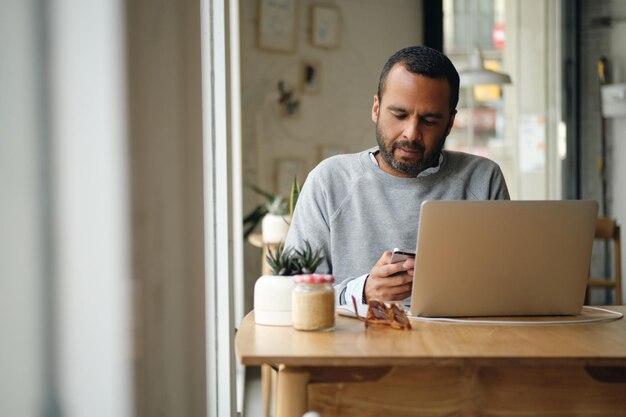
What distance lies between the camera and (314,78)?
500cm

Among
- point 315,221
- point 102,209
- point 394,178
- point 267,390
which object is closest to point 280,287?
point 315,221

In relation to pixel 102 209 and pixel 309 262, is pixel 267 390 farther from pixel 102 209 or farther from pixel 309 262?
pixel 102 209

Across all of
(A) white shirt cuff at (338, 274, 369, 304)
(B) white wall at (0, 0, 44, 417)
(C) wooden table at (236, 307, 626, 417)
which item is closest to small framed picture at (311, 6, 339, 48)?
(A) white shirt cuff at (338, 274, 369, 304)

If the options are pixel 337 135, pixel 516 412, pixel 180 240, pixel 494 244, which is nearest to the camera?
pixel 180 240

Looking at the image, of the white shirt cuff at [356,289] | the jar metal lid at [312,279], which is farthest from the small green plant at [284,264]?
the white shirt cuff at [356,289]

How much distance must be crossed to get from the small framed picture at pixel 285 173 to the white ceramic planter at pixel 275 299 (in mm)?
3286

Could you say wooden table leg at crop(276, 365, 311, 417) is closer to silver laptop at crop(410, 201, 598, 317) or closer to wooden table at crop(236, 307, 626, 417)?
wooden table at crop(236, 307, 626, 417)

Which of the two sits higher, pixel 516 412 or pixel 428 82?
pixel 428 82

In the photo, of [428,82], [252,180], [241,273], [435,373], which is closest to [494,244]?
[435,373]

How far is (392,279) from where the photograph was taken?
1.65m

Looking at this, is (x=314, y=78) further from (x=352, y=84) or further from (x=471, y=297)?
(x=471, y=297)

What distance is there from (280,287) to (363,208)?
67 cm

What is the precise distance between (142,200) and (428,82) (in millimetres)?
1408

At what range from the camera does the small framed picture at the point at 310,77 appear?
4957 millimetres
